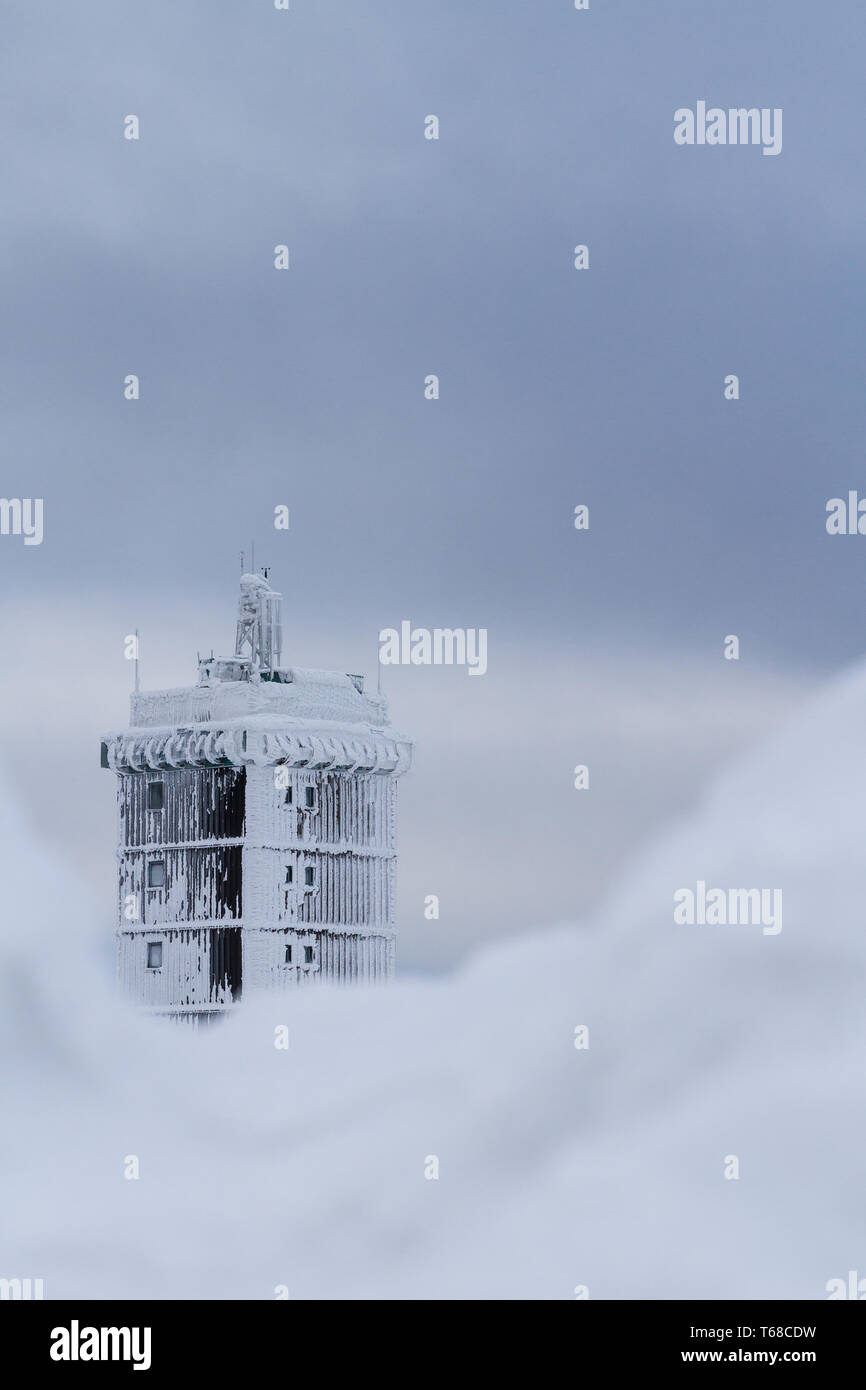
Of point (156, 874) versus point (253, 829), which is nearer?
point (253, 829)

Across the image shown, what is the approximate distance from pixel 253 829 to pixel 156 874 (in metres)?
4.26

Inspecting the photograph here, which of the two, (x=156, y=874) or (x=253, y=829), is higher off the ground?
(x=253, y=829)

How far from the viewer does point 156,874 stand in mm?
96188

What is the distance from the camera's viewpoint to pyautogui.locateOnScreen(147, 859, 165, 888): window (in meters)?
96.0

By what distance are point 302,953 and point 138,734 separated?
31.3ft

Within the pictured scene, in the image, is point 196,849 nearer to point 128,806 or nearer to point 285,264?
point 128,806

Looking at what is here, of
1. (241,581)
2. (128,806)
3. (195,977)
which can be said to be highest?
(241,581)

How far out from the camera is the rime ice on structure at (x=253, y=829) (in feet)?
309

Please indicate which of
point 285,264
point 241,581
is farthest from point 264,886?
point 285,264

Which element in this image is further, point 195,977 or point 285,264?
point 195,977

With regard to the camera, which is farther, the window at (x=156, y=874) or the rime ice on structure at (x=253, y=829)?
the window at (x=156, y=874)

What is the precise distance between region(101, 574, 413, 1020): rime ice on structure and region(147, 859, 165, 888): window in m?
0.07

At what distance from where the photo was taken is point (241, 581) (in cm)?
9462

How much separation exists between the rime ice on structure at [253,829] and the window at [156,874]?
0.07 meters
